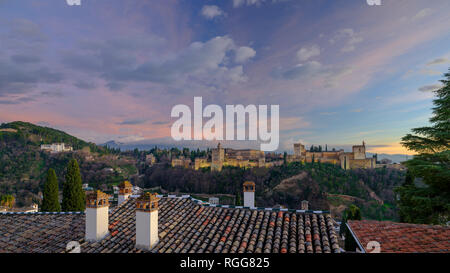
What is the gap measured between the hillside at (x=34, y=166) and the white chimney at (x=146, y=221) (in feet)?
136

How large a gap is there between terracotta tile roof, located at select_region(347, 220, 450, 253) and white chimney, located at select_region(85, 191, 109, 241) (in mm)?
4893

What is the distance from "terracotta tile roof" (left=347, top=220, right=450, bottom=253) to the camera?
406 cm

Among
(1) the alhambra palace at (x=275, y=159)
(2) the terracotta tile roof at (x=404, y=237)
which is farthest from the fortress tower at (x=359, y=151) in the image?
(2) the terracotta tile roof at (x=404, y=237)

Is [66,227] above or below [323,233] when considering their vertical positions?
below

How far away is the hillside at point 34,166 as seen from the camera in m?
40.6

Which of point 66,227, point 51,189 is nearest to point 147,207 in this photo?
point 66,227

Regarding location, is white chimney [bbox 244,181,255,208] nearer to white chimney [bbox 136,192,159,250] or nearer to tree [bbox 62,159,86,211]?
white chimney [bbox 136,192,159,250]

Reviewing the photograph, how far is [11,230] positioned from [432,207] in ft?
40.8

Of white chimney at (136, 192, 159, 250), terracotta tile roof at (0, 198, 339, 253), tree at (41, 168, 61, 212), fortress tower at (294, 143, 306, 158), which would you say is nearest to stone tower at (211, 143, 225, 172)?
fortress tower at (294, 143, 306, 158)

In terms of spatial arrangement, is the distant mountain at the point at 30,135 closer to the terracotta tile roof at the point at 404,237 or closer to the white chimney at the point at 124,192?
the white chimney at the point at 124,192

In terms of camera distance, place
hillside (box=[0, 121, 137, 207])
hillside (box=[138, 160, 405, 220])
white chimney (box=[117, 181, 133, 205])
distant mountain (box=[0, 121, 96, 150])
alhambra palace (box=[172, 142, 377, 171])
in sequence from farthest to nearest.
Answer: distant mountain (box=[0, 121, 96, 150]) → alhambra palace (box=[172, 142, 377, 171]) → hillside (box=[0, 121, 137, 207]) → hillside (box=[138, 160, 405, 220]) → white chimney (box=[117, 181, 133, 205])

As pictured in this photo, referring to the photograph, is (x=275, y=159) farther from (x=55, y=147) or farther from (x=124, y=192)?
(x=55, y=147)

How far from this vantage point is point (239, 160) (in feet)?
211
